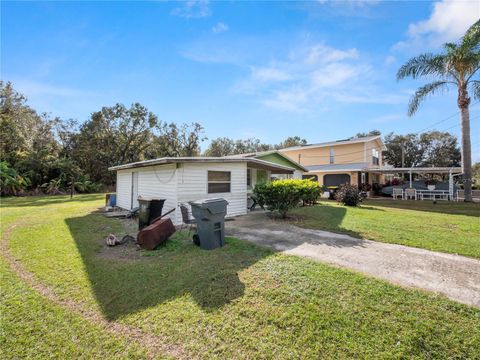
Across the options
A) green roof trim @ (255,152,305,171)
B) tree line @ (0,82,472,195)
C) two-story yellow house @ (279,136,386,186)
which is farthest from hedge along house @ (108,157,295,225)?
tree line @ (0,82,472,195)

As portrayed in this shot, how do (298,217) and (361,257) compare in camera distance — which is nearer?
(361,257)

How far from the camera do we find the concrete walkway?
3541 mm

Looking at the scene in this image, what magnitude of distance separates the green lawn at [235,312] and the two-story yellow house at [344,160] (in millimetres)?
19464

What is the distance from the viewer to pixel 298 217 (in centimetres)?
959

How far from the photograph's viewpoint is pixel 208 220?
549cm

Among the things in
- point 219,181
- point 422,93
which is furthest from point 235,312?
point 422,93

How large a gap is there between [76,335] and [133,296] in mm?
868

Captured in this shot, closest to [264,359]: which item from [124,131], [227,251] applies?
[227,251]

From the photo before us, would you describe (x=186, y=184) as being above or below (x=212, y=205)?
above

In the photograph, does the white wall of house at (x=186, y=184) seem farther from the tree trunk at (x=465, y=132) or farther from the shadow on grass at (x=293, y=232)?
the tree trunk at (x=465, y=132)

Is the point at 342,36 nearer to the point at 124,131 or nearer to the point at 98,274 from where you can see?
the point at 98,274

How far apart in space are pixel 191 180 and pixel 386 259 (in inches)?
259

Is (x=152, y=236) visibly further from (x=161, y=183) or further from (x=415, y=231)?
(x=415, y=231)

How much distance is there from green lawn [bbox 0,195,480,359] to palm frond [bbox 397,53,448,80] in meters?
16.7
